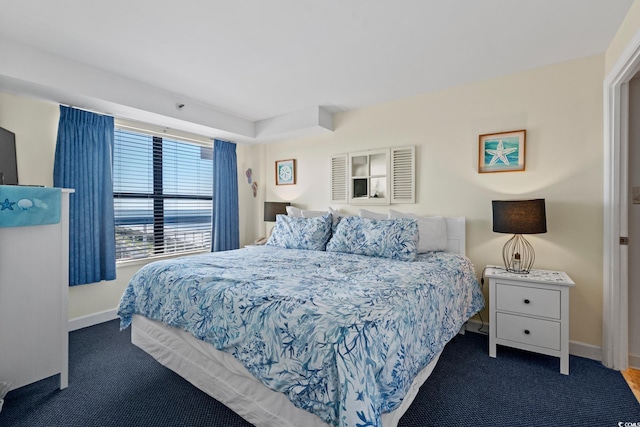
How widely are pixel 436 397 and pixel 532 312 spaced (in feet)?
3.27

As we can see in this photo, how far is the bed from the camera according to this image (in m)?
1.19

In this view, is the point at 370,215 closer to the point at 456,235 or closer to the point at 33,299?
the point at 456,235

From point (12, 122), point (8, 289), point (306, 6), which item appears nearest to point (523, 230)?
point (306, 6)

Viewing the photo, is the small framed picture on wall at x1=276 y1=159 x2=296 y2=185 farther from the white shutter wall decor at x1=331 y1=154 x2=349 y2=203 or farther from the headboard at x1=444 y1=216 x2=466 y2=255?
the headboard at x1=444 y1=216 x2=466 y2=255

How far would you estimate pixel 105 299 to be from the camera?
311 centimetres

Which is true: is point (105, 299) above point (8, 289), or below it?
below

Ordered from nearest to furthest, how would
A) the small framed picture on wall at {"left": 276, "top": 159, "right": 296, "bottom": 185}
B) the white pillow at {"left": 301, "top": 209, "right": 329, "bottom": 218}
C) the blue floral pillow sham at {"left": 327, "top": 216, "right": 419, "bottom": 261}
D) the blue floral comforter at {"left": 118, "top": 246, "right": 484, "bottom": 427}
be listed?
1. the blue floral comforter at {"left": 118, "top": 246, "right": 484, "bottom": 427}
2. the blue floral pillow sham at {"left": 327, "top": 216, "right": 419, "bottom": 261}
3. the white pillow at {"left": 301, "top": 209, "right": 329, "bottom": 218}
4. the small framed picture on wall at {"left": 276, "top": 159, "right": 296, "bottom": 185}

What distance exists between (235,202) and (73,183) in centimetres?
188

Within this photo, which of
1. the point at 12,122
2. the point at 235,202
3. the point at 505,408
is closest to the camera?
the point at 505,408

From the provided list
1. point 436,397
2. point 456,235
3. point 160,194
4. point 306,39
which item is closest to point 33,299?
point 160,194

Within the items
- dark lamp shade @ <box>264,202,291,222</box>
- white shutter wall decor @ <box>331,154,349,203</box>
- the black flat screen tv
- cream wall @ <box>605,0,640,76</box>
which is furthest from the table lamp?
the black flat screen tv

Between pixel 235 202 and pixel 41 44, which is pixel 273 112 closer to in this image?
pixel 235 202

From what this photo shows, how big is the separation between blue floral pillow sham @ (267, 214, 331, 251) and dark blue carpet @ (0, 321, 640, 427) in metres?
1.52

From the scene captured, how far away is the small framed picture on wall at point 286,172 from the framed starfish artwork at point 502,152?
7.72 feet
